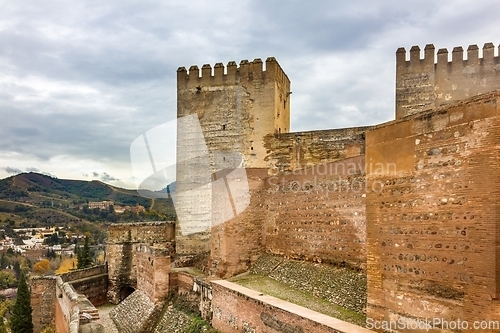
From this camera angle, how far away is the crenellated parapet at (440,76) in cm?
1388

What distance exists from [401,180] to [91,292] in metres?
17.0

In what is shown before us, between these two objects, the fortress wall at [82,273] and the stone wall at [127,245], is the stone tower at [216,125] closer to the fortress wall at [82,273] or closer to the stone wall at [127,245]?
the stone wall at [127,245]

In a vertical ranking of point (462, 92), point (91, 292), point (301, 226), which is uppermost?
point (462, 92)

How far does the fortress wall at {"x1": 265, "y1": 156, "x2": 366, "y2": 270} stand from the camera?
10336 millimetres

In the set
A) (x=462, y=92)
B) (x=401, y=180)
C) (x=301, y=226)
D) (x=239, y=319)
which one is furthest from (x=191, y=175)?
(x=401, y=180)

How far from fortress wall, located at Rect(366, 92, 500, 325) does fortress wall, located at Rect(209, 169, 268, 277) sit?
21.2 feet

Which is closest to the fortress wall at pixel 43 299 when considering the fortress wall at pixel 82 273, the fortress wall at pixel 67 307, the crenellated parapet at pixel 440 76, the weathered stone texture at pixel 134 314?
the fortress wall at pixel 67 307

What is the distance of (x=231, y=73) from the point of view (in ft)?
57.7

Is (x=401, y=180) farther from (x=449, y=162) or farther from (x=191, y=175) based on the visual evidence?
(x=191, y=175)

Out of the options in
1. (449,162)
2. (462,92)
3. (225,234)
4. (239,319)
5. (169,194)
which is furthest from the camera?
(169,194)

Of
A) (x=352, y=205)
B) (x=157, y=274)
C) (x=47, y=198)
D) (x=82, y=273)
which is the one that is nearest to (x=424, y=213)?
(x=352, y=205)

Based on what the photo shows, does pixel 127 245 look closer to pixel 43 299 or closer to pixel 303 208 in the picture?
pixel 43 299

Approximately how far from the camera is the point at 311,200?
39.7 ft

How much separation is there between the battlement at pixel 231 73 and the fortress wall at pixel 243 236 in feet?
16.3
